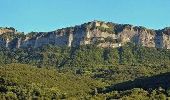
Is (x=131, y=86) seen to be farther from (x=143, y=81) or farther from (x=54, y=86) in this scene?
(x=54, y=86)

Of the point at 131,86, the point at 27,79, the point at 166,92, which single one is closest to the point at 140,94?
the point at 166,92

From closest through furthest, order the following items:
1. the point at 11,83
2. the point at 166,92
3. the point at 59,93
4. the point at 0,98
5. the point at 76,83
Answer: the point at 166,92 → the point at 0,98 → the point at 59,93 → the point at 11,83 → the point at 76,83

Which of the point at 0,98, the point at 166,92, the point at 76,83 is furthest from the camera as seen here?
the point at 76,83

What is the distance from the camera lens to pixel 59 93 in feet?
550

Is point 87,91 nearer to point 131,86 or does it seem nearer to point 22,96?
point 131,86

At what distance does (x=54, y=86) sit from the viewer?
185m

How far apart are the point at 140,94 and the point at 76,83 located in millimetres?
56062

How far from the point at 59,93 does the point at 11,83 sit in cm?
1964

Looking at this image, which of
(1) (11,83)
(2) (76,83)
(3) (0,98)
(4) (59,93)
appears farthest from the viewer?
(2) (76,83)

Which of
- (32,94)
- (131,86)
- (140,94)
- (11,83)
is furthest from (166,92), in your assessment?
(11,83)

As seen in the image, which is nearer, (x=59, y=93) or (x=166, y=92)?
(x=166, y=92)

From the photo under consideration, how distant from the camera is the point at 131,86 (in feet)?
573

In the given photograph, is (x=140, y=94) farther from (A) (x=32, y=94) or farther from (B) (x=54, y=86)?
(B) (x=54, y=86)

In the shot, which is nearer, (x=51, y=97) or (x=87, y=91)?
(x=51, y=97)
